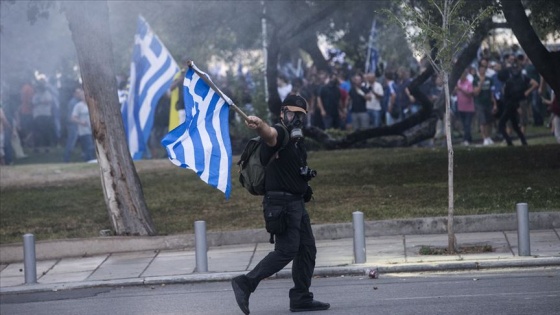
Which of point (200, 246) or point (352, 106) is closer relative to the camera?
point (200, 246)

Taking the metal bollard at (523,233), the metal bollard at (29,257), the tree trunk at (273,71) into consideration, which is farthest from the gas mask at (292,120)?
the tree trunk at (273,71)

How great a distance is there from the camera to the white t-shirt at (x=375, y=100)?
25.9 metres

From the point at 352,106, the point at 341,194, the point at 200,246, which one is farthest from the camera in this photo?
the point at 352,106

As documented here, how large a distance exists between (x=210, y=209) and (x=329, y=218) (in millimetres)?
2065

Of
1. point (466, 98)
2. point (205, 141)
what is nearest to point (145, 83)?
point (205, 141)

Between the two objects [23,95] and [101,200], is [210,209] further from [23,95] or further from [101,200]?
[23,95]

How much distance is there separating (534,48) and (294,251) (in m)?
9.62

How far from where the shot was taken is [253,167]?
902cm

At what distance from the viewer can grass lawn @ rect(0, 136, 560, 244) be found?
15.0 metres

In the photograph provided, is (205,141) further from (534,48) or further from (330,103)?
(330,103)

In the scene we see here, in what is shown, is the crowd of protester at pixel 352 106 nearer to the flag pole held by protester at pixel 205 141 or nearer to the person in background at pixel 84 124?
the person in background at pixel 84 124

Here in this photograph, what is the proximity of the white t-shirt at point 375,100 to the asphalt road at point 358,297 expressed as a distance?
48.4 ft

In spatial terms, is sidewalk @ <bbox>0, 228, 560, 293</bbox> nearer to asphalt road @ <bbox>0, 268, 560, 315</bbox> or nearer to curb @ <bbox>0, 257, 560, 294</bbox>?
curb @ <bbox>0, 257, 560, 294</bbox>

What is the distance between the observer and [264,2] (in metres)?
21.3
